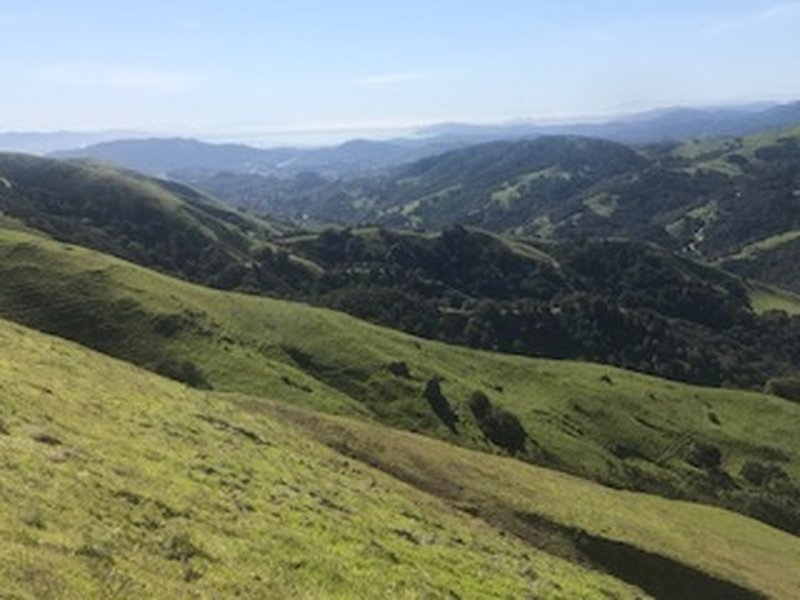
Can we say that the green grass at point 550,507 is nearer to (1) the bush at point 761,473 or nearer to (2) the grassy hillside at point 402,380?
(2) the grassy hillside at point 402,380

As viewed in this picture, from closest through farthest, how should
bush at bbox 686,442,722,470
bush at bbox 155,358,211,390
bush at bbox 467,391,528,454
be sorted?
bush at bbox 155,358,211,390 → bush at bbox 467,391,528,454 → bush at bbox 686,442,722,470

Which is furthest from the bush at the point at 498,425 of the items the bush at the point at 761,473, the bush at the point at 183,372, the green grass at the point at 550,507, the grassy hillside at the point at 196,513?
the grassy hillside at the point at 196,513

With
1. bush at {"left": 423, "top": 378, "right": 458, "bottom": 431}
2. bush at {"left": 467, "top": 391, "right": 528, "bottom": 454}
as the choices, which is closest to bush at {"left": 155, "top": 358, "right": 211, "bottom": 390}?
bush at {"left": 423, "top": 378, "right": 458, "bottom": 431}

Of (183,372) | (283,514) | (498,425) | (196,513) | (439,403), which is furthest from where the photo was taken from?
(439,403)

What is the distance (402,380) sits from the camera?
9450cm

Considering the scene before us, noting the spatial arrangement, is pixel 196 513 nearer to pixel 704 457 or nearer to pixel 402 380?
pixel 402 380

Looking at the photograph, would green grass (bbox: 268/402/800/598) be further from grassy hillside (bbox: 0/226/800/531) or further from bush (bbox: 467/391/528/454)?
bush (bbox: 467/391/528/454)

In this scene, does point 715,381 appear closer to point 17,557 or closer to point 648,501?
point 648,501

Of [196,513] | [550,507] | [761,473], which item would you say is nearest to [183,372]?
[550,507]

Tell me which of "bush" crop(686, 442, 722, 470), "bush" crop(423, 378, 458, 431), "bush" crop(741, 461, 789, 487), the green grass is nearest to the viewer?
the green grass

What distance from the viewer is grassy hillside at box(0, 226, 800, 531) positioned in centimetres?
8500

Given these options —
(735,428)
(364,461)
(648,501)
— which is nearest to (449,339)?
(735,428)

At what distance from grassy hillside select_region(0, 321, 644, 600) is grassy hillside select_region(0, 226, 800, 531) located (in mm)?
36839

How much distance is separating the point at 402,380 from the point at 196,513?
69.1m
